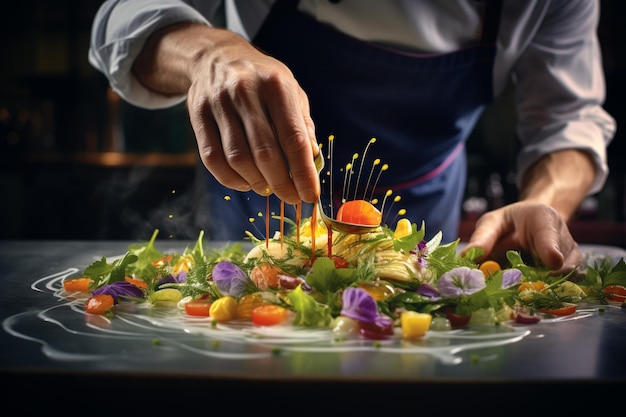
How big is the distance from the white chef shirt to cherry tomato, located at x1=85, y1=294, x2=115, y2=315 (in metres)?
0.67

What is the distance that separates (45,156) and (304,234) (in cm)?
396

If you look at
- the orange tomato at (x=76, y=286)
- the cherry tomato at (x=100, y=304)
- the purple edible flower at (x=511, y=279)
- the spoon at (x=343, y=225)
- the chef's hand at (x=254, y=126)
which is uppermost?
the chef's hand at (x=254, y=126)

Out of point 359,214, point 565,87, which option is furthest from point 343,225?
point 565,87

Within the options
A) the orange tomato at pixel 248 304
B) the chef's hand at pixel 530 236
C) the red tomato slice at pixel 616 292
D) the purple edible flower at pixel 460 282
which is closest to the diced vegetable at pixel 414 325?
the purple edible flower at pixel 460 282

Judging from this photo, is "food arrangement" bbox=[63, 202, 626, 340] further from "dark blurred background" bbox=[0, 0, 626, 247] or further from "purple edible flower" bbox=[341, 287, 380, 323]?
"dark blurred background" bbox=[0, 0, 626, 247]

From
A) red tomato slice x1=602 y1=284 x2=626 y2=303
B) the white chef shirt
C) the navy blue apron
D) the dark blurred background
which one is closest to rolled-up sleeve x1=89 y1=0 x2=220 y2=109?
the white chef shirt

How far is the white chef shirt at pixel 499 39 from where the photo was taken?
5.48 feet

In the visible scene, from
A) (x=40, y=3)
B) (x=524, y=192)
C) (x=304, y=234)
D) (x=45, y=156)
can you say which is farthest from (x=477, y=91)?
(x=40, y=3)

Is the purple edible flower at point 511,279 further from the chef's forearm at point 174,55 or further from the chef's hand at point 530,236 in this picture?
the chef's forearm at point 174,55

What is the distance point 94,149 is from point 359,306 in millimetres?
4473

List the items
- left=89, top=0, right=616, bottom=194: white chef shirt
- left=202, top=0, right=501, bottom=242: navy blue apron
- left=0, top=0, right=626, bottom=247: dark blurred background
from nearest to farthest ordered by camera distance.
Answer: left=89, top=0, right=616, bottom=194: white chef shirt < left=202, top=0, right=501, bottom=242: navy blue apron < left=0, top=0, right=626, bottom=247: dark blurred background

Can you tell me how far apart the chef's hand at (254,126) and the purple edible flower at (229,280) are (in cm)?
15

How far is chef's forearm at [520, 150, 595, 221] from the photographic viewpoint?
1.99 m

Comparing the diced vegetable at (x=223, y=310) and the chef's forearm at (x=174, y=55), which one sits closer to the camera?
the diced vegetable at (x=223, y=310)
